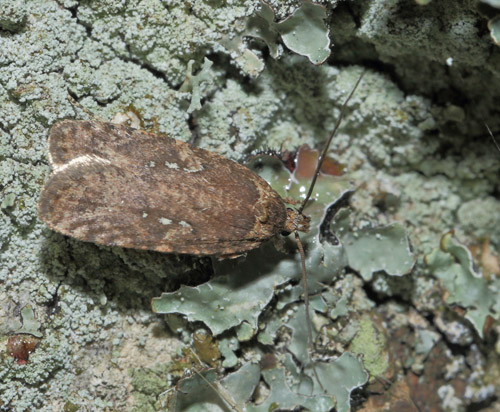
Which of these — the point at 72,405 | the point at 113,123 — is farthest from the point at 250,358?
the point at 113,123

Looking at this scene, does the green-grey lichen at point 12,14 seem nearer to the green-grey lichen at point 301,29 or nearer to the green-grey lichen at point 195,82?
the green-grey lichen at point 195,82

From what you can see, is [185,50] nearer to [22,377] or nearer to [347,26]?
[347,26]

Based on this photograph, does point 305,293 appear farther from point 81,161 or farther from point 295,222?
point 81,161

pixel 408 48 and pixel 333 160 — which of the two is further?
pixel 333 160

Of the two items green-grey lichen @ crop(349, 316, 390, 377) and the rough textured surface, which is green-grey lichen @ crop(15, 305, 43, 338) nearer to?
the rough textured surface

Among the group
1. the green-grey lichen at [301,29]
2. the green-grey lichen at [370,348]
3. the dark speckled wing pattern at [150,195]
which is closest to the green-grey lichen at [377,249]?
the green-grey lichen at [370,348]

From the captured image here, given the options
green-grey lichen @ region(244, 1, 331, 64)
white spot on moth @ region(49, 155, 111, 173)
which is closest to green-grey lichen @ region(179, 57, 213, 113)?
green-grey lichen @ region(244, 1, 331, 64)

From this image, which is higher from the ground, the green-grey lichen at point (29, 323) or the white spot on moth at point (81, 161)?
the white spot on moth at point (81, 161)
